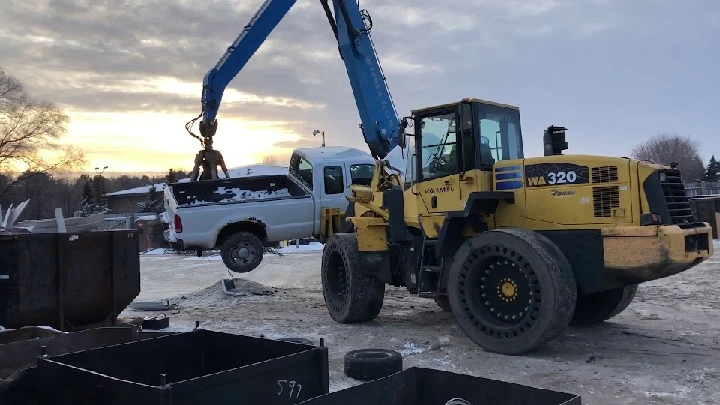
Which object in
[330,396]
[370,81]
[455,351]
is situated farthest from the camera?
[370,81]

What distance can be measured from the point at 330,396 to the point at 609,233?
5.13 meters

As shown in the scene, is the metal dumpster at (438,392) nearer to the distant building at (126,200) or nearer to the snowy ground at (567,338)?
the snowy ground at (567,338)

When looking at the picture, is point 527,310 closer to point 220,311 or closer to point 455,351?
point 455,351

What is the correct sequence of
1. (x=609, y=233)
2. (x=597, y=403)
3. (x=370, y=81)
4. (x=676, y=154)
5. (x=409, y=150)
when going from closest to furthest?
(x=597, y=403) → (x=609, y=233) → (x=409, y=150) → (x=370, y=81) → (x=676, y=154)

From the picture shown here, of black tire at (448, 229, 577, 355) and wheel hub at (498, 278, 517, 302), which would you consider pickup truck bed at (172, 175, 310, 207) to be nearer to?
Answer: black tire at (448, 229, 577, 355)

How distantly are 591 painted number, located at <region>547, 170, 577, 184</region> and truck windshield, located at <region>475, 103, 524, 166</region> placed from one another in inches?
38.2

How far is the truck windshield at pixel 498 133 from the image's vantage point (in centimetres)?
894

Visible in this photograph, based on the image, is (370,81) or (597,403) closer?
(597,403)

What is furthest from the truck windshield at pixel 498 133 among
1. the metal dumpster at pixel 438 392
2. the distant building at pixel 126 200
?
the distant building at pixel 126 200

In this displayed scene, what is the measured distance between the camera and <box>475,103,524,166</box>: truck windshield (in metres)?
8.94

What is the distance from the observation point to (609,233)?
755 cm

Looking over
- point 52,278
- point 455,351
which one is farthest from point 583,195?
point 52,278

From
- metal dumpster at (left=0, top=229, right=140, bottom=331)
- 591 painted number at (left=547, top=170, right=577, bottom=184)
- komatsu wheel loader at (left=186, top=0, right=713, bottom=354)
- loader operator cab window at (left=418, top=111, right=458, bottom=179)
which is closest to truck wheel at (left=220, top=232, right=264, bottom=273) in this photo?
komatsu wheel loader at (left=186, top=0, right=713, bottom=354)

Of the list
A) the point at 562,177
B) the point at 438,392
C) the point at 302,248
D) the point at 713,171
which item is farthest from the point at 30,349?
the point at 713,171
